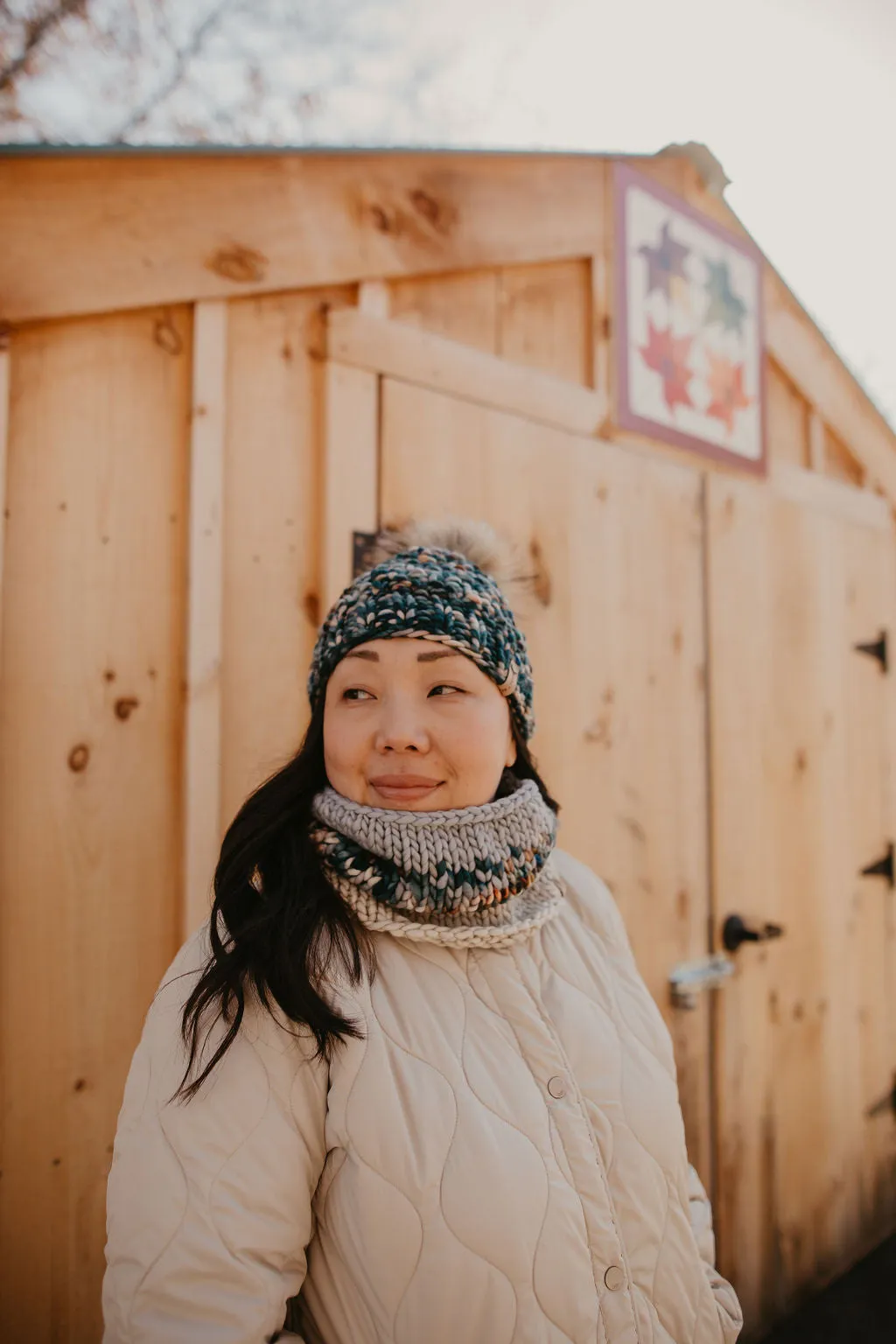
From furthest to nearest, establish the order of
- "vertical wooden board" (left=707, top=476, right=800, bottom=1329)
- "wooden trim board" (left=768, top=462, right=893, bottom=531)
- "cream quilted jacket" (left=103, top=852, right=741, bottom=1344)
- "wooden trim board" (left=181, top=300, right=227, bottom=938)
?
"wooden trim board" (left=768, top=462, right=893, bottom=531) < "vertical wooden board" (left=707, top=476, right=800, bottom=1329) < "wooden trim board" (left=181, top=300, right=227, bottom=938) < "cream quilted jacket" (left=103, top=852, right=741, bottom=1344)

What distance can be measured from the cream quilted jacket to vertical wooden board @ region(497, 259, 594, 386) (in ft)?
4.80

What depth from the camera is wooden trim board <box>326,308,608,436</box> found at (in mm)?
1641

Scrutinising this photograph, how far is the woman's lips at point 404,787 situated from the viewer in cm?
104

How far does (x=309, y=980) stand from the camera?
94 centimetres

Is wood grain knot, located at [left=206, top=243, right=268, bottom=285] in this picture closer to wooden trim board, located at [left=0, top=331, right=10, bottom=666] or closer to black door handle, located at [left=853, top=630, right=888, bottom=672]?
wooden trim board, located at [left=0, top=331, right=10, bottom=666]

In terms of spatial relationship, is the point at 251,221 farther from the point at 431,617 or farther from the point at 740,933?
the point at 740,933

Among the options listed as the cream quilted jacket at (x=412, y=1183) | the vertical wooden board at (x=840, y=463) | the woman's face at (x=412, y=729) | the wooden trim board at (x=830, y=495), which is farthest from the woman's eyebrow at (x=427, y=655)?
the vertical wooden board at (x=840, y=463)

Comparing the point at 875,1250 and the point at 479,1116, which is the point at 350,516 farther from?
the point at 875,1250

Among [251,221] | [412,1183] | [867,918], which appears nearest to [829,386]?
[867,918]

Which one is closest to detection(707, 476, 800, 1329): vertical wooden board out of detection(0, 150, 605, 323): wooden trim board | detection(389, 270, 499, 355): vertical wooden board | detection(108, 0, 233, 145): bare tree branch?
detection(389, 270, 499, 355): vertical wooden board

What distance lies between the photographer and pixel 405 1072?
0.93m

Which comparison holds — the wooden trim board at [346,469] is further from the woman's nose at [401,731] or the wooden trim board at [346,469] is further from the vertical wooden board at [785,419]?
the vertical wooden board at [785,419]

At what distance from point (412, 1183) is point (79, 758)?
0.86 metres

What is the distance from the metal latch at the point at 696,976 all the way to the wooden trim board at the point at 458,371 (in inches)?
55.6
